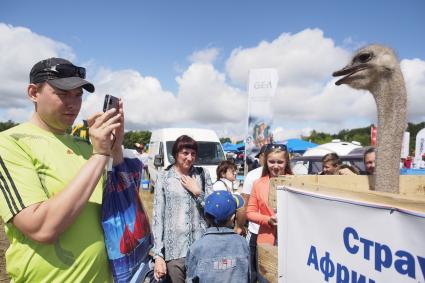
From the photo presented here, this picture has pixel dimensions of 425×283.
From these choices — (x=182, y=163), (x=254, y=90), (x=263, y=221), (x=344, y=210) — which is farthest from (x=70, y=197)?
(x=254, y=90)

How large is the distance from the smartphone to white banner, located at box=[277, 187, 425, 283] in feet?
3.23

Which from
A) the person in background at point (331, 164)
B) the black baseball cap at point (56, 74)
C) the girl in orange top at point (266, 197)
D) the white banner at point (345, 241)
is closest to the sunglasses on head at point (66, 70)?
the black baseball cap at point (56, 74)

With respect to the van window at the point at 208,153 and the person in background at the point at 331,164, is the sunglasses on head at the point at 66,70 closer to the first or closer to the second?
the person in background at the point at 331,164

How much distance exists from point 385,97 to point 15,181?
2.29 meters

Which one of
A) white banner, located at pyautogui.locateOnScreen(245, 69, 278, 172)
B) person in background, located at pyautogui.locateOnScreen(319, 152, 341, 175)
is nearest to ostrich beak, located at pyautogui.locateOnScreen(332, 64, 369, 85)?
person in background, located at pyautogui.locateOnScreen(319, 152, 341, 175)

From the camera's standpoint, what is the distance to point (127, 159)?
5.85 ft

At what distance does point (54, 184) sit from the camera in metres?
1.38

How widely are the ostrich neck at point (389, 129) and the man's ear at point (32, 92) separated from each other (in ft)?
6.78

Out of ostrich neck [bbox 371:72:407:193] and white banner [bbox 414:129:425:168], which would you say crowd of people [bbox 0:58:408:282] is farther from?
white banner [bbox 414:129:425:168]

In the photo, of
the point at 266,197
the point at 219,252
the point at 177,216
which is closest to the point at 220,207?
the point at 219,252

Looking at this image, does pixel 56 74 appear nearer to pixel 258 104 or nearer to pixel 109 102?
pixel 109 102

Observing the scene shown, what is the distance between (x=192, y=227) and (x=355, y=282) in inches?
61.3

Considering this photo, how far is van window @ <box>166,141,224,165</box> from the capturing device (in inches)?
404

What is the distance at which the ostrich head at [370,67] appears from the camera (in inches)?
90.5
